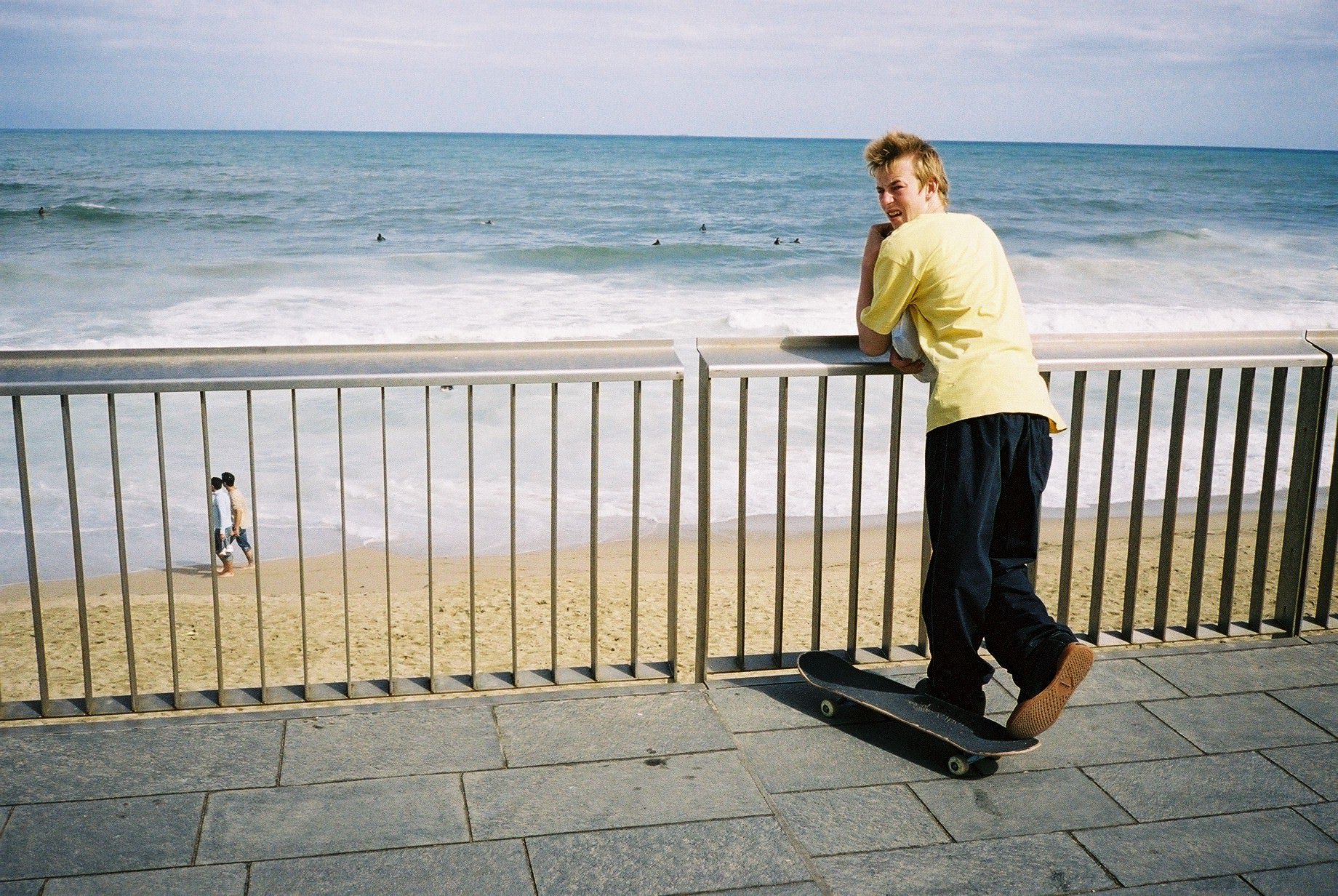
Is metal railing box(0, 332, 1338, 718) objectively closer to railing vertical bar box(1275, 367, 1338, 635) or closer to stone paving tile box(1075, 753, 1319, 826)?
railing vertical bar box(1275, 367, 1338, 635)

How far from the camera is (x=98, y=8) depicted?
212ft

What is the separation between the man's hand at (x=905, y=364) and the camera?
116 inches

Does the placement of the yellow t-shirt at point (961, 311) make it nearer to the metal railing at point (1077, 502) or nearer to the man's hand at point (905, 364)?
the man's hand at point (905, 364)

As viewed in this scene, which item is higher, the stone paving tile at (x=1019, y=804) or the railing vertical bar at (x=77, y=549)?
the railing vertical bar at (x=77, y=549)

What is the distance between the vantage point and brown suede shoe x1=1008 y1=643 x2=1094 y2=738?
2709 mm

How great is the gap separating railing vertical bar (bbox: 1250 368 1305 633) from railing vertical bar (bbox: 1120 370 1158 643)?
33 centimetres

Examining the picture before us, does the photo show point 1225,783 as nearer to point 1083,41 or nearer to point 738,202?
point 738,202

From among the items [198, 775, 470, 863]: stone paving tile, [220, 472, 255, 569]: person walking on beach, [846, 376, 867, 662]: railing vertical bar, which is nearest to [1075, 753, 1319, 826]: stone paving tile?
[846, 376, 867, 662]: railing vertical bar

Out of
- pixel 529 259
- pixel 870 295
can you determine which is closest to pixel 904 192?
pixel 870 295

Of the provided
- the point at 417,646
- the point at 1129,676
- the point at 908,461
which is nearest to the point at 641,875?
the point at 1129,676

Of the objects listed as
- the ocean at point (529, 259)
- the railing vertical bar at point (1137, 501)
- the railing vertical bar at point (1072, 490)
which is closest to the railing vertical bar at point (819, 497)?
the railing vertical bar at point (1072, 490)

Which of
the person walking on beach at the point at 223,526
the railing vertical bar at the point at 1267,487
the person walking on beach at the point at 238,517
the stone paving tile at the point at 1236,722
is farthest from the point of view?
the person walking on beach at the point at 238,517

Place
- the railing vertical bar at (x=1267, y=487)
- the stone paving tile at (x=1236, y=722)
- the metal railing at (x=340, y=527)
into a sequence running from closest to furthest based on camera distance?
1. the metal railing at (x=340, y=527)
2. the stone paving tile at (x=1236, y=722)
3. the railing vertical bar at (x=1267, y=487)

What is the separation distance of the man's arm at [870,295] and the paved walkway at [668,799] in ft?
3.21
